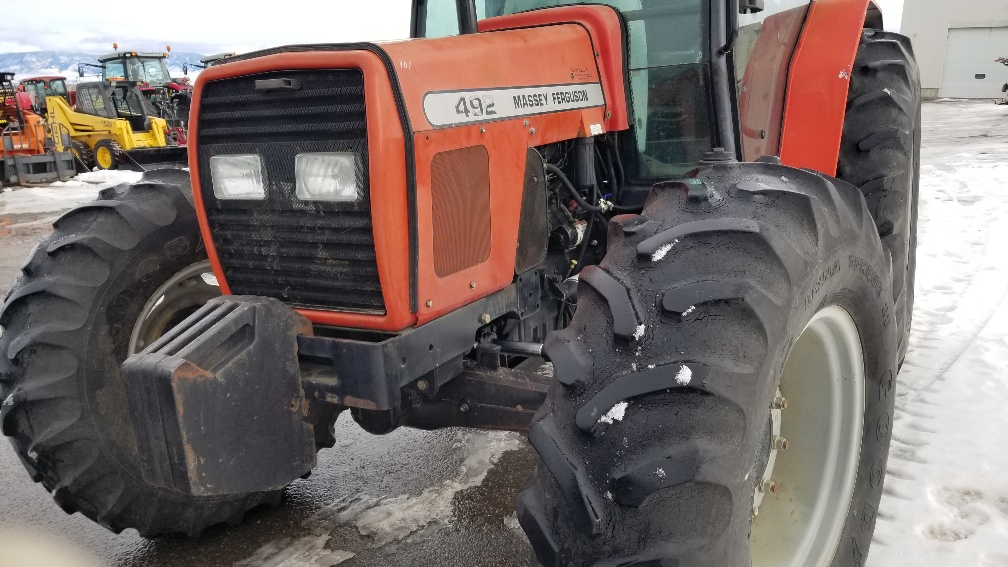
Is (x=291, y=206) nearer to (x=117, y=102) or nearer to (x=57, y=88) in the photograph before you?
(x=117, y=102)

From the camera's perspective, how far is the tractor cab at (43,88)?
20.6m

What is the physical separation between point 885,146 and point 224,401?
284 cm

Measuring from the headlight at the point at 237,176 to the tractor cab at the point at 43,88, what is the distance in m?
21.3

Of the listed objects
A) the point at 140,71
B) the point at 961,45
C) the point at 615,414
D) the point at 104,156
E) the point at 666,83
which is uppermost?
the point at 666,83

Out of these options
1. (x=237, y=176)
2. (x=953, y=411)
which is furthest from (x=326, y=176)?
(x=953, y=411)

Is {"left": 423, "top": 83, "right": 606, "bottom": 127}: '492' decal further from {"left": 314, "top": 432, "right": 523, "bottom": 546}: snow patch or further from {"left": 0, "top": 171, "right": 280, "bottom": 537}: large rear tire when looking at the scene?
{"left": 314, "top": 432, "right": 523, "bottom": 546}: snow patch

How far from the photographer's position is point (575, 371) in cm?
171

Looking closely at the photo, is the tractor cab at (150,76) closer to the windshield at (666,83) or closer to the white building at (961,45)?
the windshield at (666,83)

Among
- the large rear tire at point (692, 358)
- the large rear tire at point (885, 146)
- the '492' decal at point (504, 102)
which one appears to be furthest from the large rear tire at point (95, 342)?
the large rear tire at point (885, 146)

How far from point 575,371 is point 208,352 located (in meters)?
0.90

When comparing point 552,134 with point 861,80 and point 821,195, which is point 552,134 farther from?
point 861,80

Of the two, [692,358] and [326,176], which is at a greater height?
[326,176]

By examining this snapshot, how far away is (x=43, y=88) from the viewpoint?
69.2 ft

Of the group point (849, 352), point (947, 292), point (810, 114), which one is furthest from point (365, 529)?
point (947, 292)
